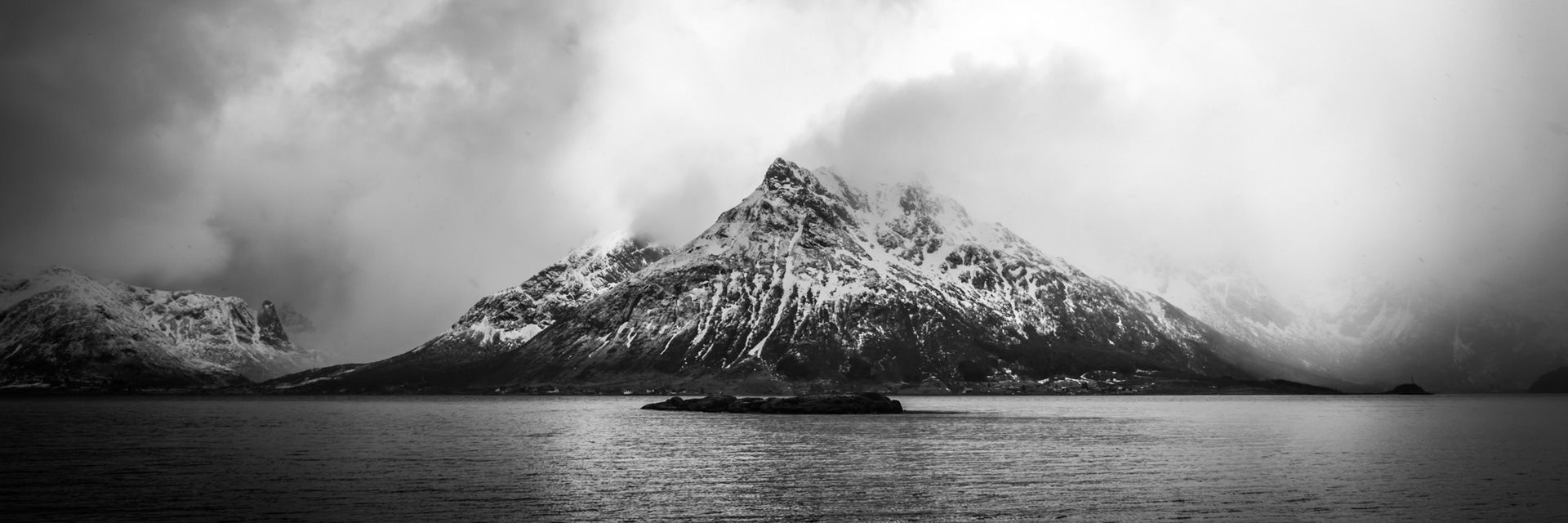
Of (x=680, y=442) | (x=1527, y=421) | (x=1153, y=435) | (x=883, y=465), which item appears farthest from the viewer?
(x=1527, y=421)

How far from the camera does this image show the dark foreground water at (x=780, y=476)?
219ft

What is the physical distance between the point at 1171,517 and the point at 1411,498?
74.8 ft

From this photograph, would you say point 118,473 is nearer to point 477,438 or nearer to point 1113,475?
point 477,438

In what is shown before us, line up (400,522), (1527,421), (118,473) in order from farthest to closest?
(1527,421) < (118,473) < (400,522)

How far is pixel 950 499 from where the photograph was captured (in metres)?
72.9

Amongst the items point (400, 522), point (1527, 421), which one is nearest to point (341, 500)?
point (400, 522)

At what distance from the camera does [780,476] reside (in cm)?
9000

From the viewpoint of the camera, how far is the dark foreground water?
66.7 m

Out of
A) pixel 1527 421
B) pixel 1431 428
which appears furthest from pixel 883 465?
pixel 1527 421

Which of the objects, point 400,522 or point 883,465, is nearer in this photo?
point 400,522

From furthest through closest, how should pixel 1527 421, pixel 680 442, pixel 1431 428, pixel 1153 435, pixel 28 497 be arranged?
pixel 1527 421 → pixel 1431 428 → pixel 1153 435 → pixel 680 442 → pixel 28 497

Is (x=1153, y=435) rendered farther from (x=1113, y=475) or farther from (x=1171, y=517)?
(x=1171, y=517)

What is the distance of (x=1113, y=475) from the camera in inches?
3457

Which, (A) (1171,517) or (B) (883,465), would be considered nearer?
(A) (1171,517)
